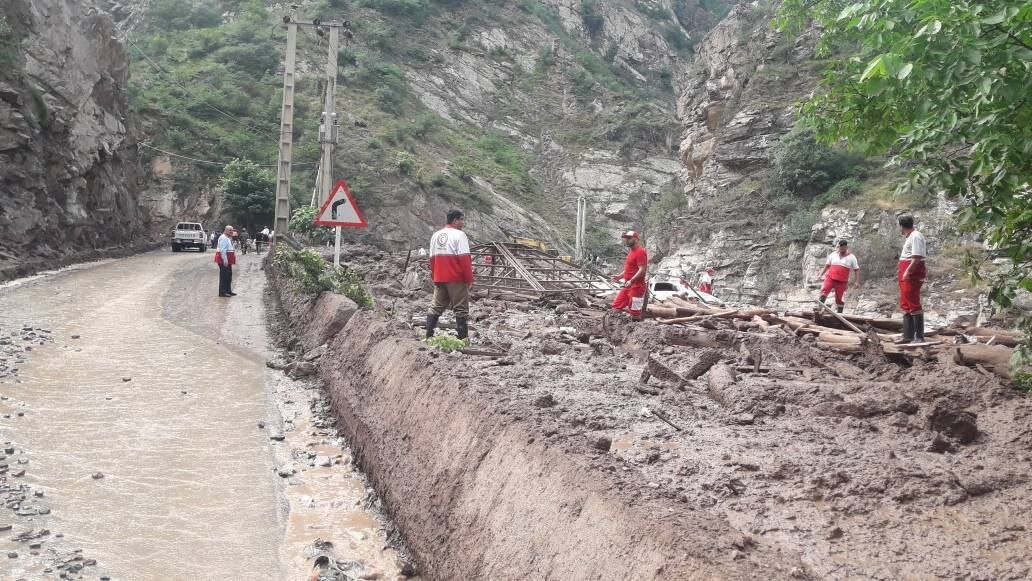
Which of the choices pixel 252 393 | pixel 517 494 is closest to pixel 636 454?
pixel 517 494

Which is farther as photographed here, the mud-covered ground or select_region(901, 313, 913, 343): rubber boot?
select_region(901, 313, 913, 343): rubber boot

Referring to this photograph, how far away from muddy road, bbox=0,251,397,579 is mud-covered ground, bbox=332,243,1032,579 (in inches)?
58.2

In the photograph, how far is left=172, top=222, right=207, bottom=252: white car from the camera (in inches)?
1368

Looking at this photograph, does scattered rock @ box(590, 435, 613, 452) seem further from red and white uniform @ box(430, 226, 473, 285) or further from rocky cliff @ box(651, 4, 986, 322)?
rocky cliff @ box(651, 4, 986, 322)

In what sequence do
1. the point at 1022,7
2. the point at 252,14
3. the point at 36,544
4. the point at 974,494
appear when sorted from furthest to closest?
the point at 252,14
the point at 36,544
the point at 974,494
the point at 1022,7

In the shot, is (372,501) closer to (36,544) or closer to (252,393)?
(36,544)

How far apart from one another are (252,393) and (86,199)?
2267cm

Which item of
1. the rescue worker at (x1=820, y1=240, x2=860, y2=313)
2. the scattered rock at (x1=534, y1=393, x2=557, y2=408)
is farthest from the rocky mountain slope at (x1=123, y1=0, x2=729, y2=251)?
the scattered rock at (x1=534, y1=393, x2=557, y2=408)

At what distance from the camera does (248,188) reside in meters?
43.0

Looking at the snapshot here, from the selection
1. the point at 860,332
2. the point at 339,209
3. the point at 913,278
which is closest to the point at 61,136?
the point at 339,209

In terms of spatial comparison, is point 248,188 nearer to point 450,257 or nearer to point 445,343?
point 450,257

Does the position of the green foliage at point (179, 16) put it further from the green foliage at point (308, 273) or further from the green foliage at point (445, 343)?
the green foliage at point (445, 343)

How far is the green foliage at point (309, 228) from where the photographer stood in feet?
107

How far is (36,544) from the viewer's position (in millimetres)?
4324
